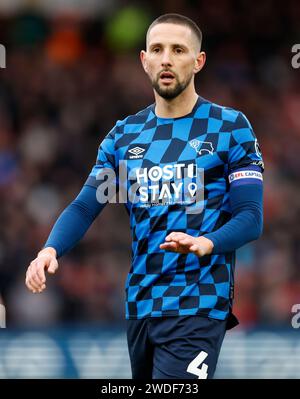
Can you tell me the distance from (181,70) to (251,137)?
1.68 ft

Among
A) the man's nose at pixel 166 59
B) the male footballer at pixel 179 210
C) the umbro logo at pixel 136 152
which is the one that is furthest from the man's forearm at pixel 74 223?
the man's nose at pixel 166 59

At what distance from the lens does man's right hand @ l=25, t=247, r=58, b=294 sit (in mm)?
4758

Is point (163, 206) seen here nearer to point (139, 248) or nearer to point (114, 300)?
point (139, 248)

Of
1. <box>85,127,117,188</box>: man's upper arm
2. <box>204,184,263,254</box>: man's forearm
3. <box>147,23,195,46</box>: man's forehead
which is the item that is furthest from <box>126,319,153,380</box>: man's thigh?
<box>147,23,195,46</box>: man's forehead

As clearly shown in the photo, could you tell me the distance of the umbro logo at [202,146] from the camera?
518 cm

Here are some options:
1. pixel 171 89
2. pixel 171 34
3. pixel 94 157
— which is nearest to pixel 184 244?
pixel 171 89

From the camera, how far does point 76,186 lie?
38.7ft

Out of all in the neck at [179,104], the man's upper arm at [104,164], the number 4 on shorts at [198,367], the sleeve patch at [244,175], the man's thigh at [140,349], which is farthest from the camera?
the man's upper arm at [104,164]

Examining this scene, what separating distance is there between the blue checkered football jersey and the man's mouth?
0.24 meters

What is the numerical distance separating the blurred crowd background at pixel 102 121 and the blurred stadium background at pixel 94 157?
1 centimetres

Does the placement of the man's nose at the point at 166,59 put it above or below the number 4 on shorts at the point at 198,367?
above

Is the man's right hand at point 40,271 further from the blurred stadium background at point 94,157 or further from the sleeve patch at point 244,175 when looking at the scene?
the blurred stadium background at point 94,157

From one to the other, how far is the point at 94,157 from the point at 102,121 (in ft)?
1.82

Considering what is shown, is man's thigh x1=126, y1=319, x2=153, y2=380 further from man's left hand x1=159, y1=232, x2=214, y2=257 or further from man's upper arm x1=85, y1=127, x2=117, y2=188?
man's upper arm x1=85, y1=127, x2=117, y2=188
